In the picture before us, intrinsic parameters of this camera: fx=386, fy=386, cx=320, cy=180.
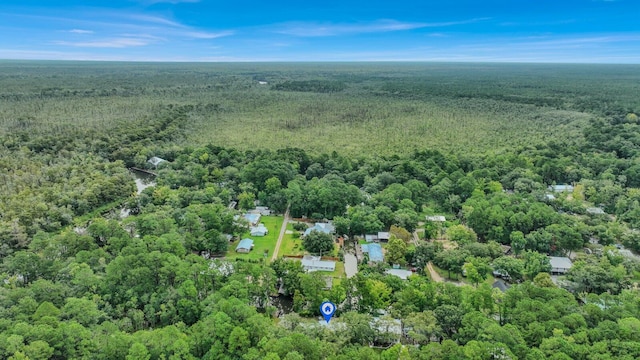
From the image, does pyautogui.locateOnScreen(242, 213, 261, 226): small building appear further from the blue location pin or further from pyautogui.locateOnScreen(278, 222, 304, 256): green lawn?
the blue location pin

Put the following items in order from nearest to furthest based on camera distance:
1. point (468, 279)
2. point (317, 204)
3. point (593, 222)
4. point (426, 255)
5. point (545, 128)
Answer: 1. point (468, 279)
2. point (426, 255)
3. point (593, 222)
4. point (317, 204)
5. point (545, 128)

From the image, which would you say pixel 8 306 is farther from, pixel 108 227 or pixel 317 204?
pixel 317 204

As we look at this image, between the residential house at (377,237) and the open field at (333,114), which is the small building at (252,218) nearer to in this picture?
the residential house at (377,237)

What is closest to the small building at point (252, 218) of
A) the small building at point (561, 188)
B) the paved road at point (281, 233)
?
A: the paved road at point (281, 233)

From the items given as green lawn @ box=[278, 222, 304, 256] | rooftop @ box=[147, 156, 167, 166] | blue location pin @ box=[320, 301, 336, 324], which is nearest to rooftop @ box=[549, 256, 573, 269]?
blue location pin @ box=[320, 301, 336, 324]

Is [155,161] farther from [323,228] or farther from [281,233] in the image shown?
[323,228]

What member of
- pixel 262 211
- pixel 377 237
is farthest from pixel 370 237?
pixel 262 211

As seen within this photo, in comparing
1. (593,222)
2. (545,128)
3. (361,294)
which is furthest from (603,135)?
(361,294)
